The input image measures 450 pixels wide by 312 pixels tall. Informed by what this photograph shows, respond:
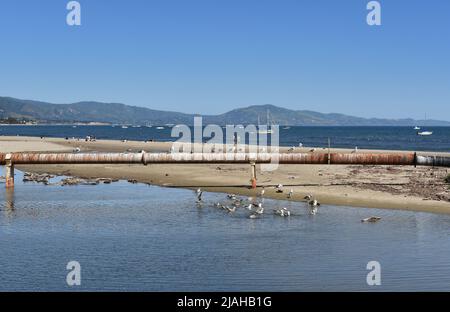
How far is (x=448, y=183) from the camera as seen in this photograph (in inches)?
1449

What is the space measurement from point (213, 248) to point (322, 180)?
21.8 m

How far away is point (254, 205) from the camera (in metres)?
30.3

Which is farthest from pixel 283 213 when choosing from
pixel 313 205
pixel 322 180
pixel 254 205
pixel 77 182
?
pixel 77 182

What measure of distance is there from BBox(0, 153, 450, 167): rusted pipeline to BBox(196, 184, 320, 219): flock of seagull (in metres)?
3.61

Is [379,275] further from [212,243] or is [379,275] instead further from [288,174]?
[288,174]

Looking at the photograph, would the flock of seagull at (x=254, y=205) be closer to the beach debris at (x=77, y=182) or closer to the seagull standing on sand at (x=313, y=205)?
the seagull standing on sand at (x=313, y=205)

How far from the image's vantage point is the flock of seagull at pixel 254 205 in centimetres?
2775

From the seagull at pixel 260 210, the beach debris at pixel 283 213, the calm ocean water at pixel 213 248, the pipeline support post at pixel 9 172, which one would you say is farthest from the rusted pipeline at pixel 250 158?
the beach debris at pixel 283 213

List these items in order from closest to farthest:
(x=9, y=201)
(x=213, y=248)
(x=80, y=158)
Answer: (x=213, y=248), (x=9, y=201), (x=80, y=158)

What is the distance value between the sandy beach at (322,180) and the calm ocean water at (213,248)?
9.83 feet

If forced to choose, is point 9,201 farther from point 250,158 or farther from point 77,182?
point 250,158

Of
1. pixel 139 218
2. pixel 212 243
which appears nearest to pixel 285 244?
pixel 212 243

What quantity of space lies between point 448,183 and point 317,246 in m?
19.3

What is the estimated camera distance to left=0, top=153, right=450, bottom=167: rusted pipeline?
37.6 metres
